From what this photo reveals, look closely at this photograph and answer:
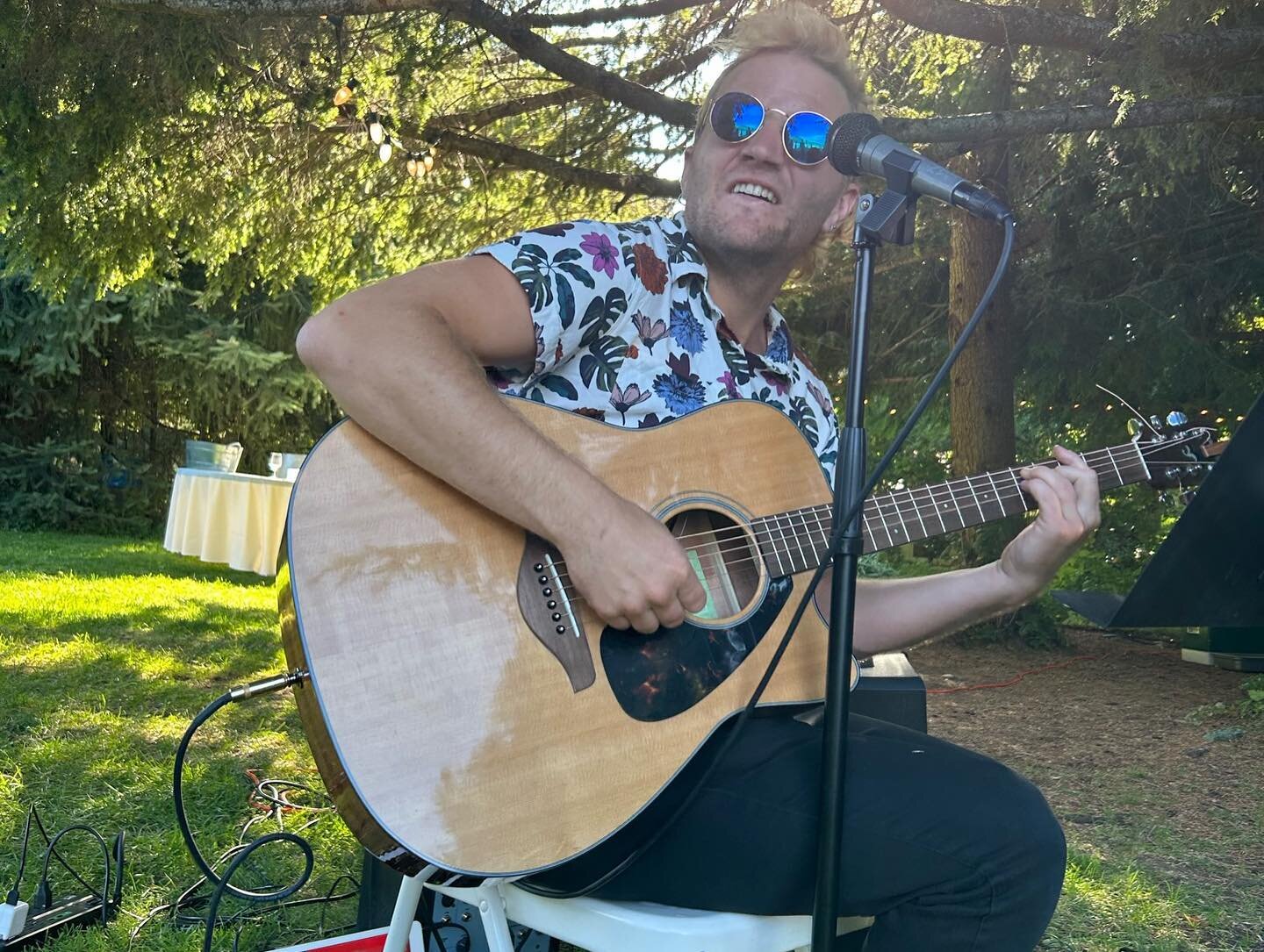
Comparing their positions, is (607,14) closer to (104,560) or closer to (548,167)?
(548,167)

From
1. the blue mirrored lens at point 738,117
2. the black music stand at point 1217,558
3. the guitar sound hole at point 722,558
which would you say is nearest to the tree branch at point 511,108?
the blue mirrored lens at point 738,117

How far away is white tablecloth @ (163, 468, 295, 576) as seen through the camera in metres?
8.38

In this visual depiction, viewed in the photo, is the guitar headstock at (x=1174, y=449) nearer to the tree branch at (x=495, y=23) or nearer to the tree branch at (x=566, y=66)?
the tree branch at (x=495, y=23)

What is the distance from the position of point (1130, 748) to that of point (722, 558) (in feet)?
12.3

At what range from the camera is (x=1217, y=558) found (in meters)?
1.61

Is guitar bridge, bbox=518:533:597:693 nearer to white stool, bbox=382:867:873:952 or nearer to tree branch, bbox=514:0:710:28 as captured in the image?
white stool, bbox=382:867:873:952

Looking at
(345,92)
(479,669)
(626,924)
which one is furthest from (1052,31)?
(626,924)

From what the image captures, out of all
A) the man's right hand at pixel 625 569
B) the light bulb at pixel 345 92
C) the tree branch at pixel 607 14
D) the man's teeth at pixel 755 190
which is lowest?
the man's right hand at pixel 625 569

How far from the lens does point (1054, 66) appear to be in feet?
18.3

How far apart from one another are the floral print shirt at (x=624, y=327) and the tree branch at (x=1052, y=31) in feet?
7.58

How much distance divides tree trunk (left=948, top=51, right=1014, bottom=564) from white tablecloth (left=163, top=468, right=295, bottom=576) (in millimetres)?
5306

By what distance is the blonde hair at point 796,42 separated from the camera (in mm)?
1985

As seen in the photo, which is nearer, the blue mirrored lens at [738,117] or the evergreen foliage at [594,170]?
the blue mirrored lens at [738,117]

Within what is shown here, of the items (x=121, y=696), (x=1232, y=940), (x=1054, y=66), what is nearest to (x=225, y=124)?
(x=121, y=696)
